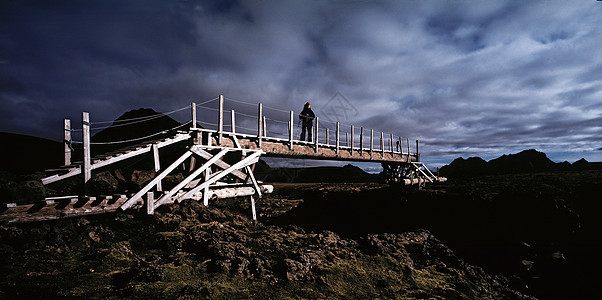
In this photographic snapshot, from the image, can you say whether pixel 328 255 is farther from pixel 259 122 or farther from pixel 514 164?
pixel 514 164

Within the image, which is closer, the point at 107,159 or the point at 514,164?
the point at 107,159

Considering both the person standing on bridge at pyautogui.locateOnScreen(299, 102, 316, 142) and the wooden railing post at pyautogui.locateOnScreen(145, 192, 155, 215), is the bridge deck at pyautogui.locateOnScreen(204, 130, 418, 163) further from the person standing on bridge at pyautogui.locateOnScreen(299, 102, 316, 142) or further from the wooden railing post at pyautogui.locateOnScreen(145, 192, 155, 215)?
the wooden railing post at pyautogui.locateOnScreen(145, 192, 155, 215)

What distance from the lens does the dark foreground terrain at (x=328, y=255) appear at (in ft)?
12.4

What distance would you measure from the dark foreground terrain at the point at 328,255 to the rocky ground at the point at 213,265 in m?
0.02

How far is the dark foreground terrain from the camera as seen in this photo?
379cm

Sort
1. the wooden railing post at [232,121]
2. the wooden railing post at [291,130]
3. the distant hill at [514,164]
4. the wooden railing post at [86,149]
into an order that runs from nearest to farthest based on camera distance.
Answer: the wooden railing post at [86,149] < the wooden railing post at [232,121] < the wooden railing post at [291,130] < the distant hill at [514,164]

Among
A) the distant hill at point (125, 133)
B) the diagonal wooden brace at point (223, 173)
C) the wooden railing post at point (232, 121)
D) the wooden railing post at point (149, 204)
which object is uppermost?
the distant hill at point (125, 133)

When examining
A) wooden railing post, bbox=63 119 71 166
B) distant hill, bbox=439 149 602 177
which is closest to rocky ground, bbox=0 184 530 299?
wooden railing post, bbox=63 119 71 166

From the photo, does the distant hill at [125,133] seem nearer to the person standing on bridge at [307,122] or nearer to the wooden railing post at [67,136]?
the person standing on bridge at [307,122]

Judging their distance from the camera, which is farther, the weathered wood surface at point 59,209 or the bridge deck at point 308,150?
the bridge deck at point 308,150

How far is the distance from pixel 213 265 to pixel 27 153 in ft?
102

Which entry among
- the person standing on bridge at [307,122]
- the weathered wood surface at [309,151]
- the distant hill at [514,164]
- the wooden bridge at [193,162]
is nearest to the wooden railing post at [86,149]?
the wooden bridge at [193,162]

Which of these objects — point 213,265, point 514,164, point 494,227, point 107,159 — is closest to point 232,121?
point 107,159

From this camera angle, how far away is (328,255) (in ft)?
17.5
